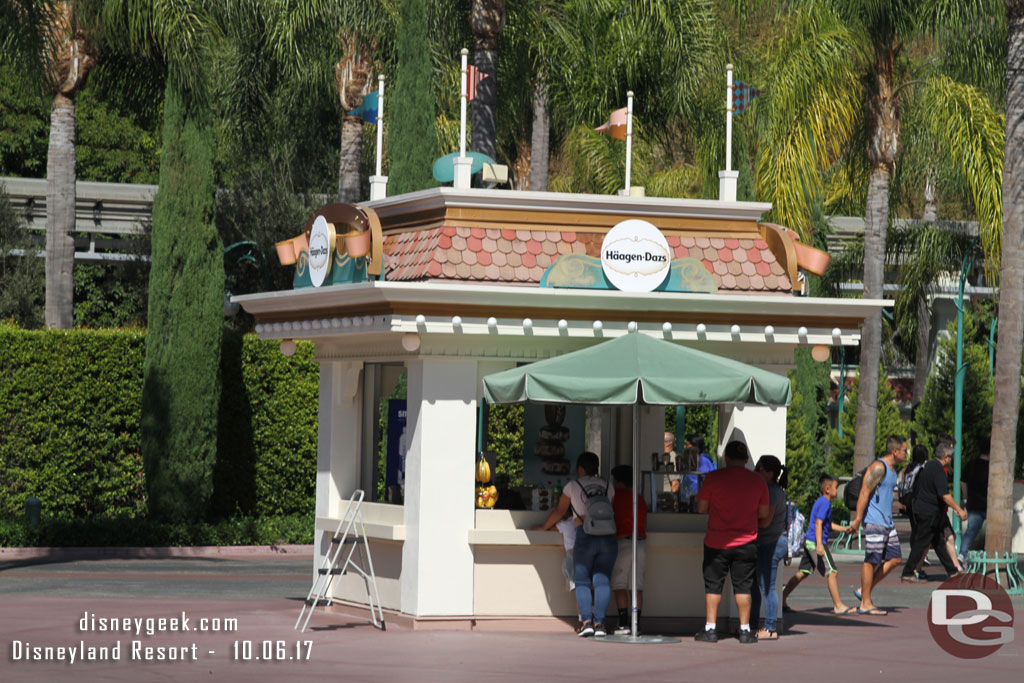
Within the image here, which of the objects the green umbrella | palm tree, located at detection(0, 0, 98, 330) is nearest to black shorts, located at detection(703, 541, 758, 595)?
the green umbrella

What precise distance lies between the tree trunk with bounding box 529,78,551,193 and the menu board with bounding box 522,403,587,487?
38.3 feet

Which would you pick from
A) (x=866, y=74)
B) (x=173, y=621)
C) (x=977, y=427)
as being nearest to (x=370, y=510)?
(x=173, y=621)

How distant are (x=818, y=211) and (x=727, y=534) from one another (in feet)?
78.2

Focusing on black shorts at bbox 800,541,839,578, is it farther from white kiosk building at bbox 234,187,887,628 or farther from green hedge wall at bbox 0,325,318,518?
green hedge wall at bbox 0,325,318,518

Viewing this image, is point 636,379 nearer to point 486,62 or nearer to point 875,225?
point 486,62

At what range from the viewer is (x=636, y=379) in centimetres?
1245

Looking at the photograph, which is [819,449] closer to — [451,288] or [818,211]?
[818,211]

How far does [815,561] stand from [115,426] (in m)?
13.5

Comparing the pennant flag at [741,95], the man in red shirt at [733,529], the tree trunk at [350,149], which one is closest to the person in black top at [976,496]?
the pennant flag at [741,95]

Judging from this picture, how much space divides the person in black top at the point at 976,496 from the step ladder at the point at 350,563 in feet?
29.3

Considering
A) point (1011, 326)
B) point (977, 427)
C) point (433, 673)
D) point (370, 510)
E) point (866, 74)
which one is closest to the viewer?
point (433, 673)

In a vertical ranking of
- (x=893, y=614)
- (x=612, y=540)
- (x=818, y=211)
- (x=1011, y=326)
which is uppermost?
(x=818, y=211)

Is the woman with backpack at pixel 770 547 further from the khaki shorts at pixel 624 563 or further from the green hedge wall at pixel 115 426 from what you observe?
the green hedge wall at pixel 115 426

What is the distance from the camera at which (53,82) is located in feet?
87.6
